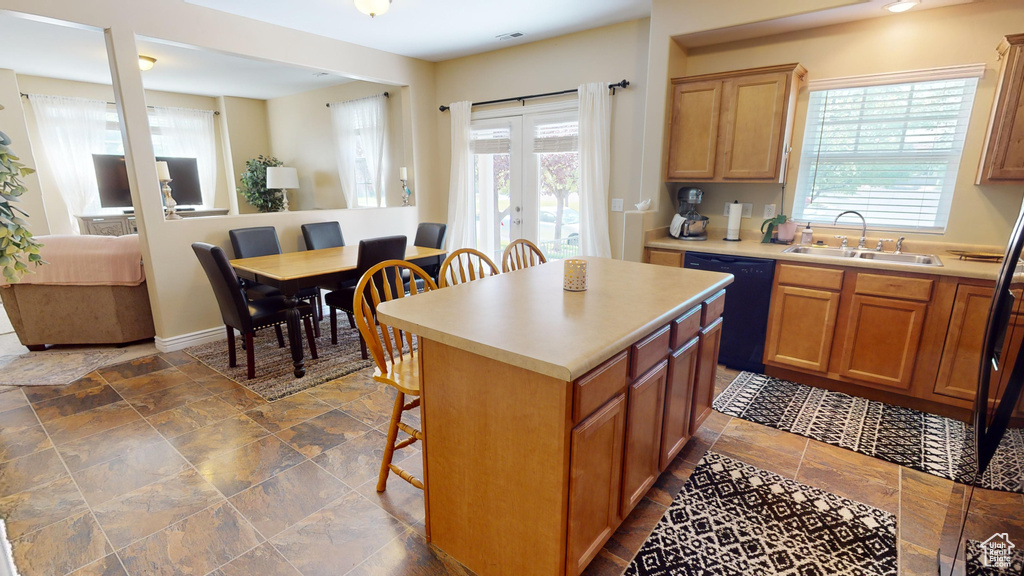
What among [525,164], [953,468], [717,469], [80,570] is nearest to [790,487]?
[717,469]

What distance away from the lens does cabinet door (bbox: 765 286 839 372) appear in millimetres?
2891

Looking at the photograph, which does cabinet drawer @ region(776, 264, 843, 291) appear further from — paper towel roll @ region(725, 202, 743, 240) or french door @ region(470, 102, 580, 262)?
french door @ region(470, 102, 580, 262)

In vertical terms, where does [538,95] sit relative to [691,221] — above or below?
above

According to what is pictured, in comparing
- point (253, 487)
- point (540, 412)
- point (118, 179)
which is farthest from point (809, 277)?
point (118, 179)

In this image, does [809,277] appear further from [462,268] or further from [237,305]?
[237,305]

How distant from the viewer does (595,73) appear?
4246 millimetres

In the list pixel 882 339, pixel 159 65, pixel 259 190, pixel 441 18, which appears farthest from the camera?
pixel 259 190

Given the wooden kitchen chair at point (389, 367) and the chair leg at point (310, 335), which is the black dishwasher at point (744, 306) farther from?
the chair leg at point (310, 335)

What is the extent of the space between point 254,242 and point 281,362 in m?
1.25

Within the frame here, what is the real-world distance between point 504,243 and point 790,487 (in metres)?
3.72

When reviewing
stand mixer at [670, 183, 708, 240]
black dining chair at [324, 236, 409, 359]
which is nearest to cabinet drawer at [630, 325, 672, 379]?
stand mixer at [670, 183, 708, 240]

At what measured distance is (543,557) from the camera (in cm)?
137

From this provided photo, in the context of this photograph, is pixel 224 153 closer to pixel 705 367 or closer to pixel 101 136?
pixel 101 136

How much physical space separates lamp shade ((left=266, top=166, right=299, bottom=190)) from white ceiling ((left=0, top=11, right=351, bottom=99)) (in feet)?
3.69
